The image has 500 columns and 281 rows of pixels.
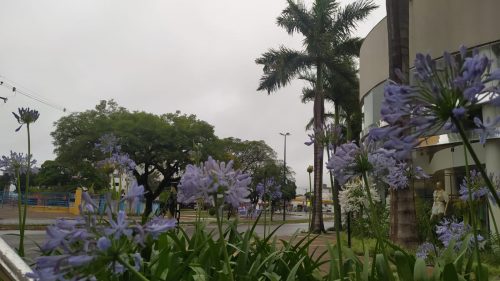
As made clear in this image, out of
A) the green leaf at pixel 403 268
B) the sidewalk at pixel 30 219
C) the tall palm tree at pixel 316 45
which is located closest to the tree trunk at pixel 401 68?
the green leaf at pixel 403 268

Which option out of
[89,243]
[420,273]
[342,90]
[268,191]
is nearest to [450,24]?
[268,191]

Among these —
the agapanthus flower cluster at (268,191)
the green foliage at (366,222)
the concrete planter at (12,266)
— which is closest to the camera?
the concrete planter at (12,266)

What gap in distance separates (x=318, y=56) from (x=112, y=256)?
22.3 meters

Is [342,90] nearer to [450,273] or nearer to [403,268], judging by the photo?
[403,268]

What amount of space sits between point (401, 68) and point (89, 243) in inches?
373

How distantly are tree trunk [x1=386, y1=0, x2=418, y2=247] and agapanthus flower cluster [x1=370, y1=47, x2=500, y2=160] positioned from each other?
8.45 metres

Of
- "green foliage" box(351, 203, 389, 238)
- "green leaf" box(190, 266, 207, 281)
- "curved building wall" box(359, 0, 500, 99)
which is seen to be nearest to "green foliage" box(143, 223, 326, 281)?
"green leaf" box(190, 266, 207, 281)

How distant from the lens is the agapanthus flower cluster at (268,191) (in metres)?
4.97

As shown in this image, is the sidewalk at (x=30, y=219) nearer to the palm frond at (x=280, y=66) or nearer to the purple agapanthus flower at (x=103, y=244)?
the palm frond at (x=280, y=66)

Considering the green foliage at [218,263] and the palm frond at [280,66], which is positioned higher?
the palm frond at [280,66]

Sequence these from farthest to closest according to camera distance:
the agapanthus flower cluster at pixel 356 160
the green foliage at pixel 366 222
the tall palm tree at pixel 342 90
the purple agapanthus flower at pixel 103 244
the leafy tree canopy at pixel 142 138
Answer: the leafy tree canopy at pixel 142 138 → the tall palm tree at pixel 342 90 → the green foliage at pixel 366 222 → the agapanthus flower cluster at pixel 356 160 → the purple agapanthus flower at pixel 103 244

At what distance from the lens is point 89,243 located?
1.19 m

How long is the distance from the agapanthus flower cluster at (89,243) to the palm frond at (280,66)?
2176 centimetres

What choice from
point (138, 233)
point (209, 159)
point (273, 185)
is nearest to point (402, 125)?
point (209, 159)
